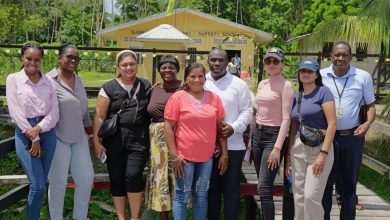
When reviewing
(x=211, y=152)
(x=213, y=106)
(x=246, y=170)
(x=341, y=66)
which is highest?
(x=341, y=66)

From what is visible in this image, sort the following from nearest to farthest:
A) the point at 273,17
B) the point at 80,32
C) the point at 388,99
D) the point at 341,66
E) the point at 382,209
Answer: the point at 341,66
the point at 382,209
the point at 388,99
the point at 273,17
the point at 80,32

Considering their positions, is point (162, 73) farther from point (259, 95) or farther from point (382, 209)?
point (382, 209)

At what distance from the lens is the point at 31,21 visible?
113ft

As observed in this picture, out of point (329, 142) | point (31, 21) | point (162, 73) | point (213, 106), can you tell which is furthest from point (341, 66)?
point (31, 21)

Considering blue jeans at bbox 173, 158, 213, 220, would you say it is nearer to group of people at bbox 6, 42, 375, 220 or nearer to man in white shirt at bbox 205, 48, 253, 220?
group of people at bbox 6, 42, 375, 220

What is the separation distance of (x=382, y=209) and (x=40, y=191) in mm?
3593

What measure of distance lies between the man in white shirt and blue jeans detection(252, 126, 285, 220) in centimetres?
13

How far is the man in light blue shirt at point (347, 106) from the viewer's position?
4160 millimetres

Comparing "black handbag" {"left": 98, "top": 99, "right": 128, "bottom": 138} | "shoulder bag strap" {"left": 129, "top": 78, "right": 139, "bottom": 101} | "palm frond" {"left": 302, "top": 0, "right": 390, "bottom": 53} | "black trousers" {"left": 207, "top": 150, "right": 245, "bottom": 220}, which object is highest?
"palm frond" {"left": 302, "top": 0, "right": 390, "bottom": 53}

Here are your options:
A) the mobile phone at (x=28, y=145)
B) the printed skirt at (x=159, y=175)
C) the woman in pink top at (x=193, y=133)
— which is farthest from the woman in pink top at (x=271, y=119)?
the mobile phone at (x=28, y=145)

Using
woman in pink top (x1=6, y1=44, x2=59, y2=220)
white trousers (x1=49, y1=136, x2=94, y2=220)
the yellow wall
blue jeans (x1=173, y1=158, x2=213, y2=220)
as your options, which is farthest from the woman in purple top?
the yellow wall

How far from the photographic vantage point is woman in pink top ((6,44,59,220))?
12.9 feet

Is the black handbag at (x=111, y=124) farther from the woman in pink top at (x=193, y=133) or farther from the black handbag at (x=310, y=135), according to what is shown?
the black handbag at (x=310, y=135)

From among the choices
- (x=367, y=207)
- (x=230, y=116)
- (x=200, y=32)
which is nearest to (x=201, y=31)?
(x=200, y=32)
